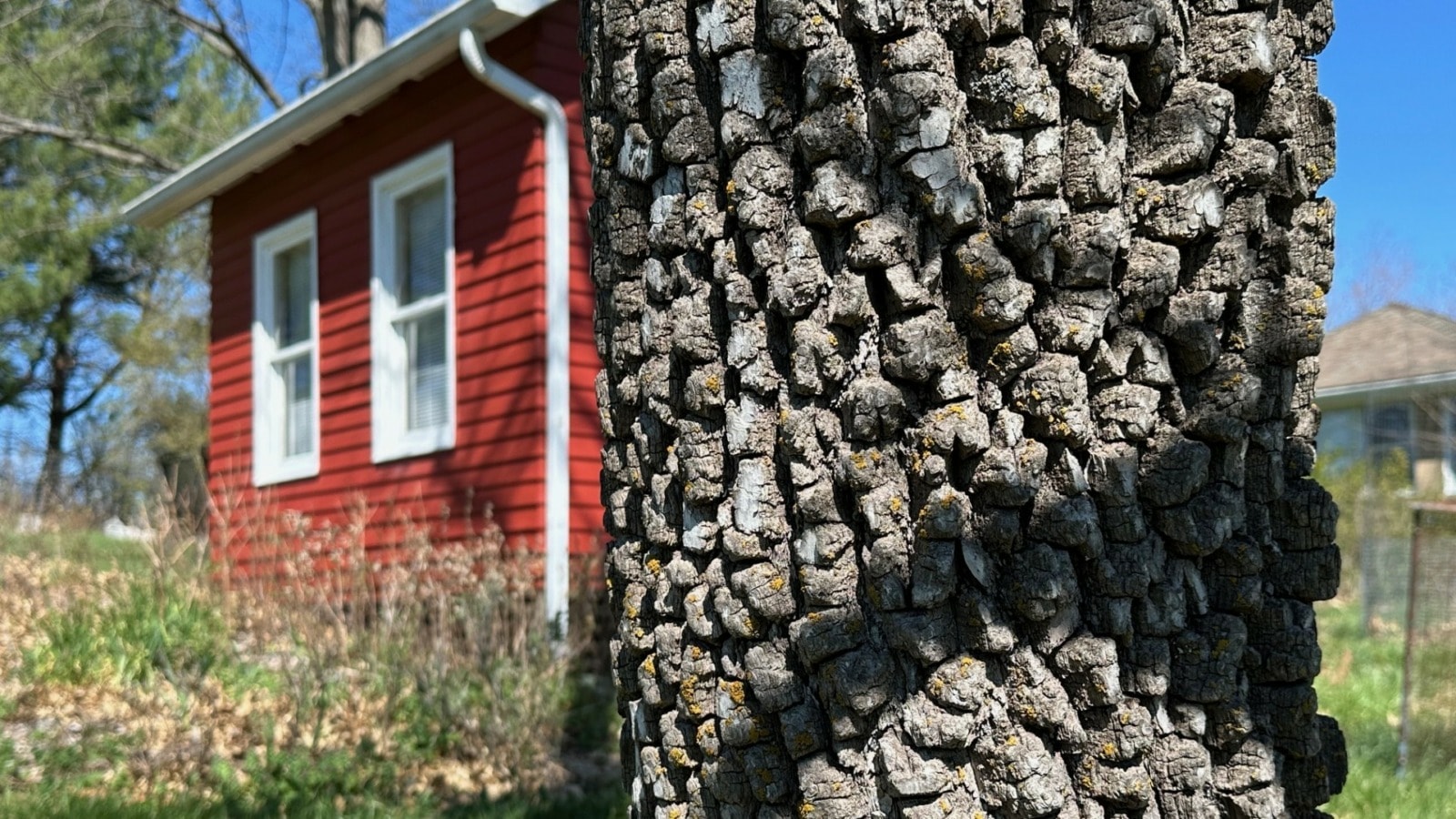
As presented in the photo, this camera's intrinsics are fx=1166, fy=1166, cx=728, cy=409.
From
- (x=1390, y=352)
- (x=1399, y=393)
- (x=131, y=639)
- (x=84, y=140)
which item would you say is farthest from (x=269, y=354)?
(x=1390, y=352)

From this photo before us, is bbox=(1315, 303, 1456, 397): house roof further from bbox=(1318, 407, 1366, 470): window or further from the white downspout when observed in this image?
the white downspout

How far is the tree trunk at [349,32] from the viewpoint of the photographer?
1512cm

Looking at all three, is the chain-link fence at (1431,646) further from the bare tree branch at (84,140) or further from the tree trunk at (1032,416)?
the bare tree branch at (84,140)

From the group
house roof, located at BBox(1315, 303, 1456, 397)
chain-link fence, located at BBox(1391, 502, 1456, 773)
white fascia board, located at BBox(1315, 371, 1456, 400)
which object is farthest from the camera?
house roof, located at BBox(1315, 303, 1456, 397)

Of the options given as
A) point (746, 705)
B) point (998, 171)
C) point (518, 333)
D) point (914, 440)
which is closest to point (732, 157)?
point (998, 171)

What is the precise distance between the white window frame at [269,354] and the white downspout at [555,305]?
140 inches

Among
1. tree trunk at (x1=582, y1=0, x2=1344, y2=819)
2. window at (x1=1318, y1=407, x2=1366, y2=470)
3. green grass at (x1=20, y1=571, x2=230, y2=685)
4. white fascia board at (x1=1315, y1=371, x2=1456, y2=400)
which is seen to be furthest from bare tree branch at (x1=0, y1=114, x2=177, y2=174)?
window at (x1=1318, y1=407, x2=1366, y2=470)

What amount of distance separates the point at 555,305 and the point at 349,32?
31.9 ft

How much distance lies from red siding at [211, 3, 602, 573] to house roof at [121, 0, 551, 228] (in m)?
0.29

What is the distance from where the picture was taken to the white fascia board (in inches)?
784

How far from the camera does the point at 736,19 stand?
1707 millimetres

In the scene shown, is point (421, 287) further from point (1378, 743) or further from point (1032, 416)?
point (1032, 416)

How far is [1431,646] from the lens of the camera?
5.66m

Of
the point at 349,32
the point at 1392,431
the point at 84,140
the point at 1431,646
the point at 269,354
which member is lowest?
the point at 1431,646
